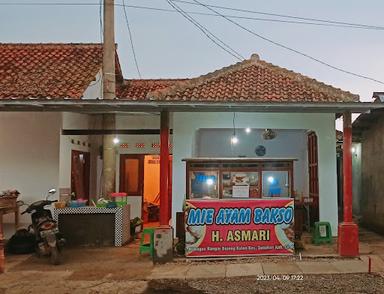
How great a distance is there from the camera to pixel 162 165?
26.3ft

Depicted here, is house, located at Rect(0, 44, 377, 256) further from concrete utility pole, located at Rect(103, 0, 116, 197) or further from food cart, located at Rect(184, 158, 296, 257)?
food cart, located at Rect(184, 158, 296, 257)

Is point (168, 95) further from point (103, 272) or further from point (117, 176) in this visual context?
point (103, 272)

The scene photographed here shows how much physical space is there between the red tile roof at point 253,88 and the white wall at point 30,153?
2.76 metres

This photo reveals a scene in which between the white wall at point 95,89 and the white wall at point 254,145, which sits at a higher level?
the white wall at point 95,89

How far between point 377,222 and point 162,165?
24.3ft

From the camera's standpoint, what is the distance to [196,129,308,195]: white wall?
1310 cm

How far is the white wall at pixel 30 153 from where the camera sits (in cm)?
988

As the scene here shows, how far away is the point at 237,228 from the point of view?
26.0 ft

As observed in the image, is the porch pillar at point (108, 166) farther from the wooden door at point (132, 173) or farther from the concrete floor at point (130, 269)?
the concrete floor at point (130, 269)

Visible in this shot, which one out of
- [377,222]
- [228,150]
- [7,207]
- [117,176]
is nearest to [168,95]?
[117,176]

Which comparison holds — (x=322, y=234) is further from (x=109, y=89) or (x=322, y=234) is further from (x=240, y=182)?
(x=109, y=89)

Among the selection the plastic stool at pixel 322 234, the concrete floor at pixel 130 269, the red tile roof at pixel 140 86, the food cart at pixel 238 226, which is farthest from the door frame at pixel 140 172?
the plastic stool at pixel 322 234

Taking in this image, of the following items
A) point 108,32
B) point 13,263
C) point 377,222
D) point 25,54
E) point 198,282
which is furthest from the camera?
point 25,54

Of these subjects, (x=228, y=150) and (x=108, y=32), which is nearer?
A: (x=108, y=32)
